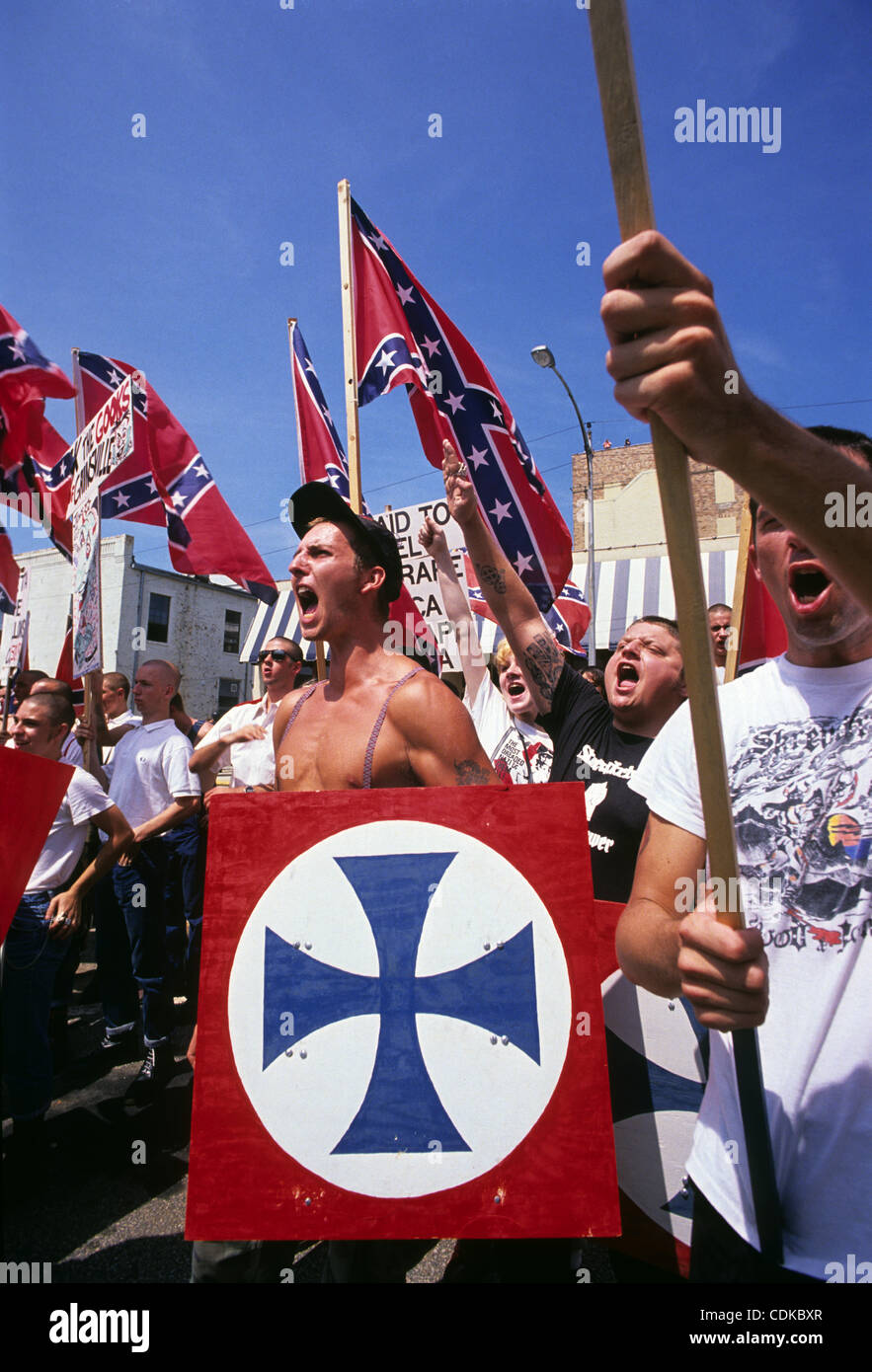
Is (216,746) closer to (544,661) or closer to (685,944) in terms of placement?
(544,661)

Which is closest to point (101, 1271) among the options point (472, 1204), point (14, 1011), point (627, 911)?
point (14, 1011)

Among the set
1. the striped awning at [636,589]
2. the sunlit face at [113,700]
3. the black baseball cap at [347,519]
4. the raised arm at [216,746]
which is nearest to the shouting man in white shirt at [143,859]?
the raised arm at [216,746]

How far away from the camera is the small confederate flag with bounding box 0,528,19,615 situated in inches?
222

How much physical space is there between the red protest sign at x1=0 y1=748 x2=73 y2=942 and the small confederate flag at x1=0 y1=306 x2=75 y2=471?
13.5ft

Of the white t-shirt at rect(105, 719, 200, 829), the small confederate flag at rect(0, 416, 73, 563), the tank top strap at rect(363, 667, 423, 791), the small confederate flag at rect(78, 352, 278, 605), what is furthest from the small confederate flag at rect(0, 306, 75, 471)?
A: the tank top strap at rect(363, 667, 423, 791)

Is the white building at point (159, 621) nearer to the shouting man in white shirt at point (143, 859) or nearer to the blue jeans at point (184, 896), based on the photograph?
the blue jeans at point (184, 896)

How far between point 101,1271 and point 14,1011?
1046 millimetres

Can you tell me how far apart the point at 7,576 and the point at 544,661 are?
15.4 ft

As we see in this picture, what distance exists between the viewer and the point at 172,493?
5852mm

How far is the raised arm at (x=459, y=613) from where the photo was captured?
3.53 meters

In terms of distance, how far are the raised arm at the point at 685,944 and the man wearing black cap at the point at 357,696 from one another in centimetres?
72

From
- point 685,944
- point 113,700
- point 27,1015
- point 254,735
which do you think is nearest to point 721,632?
point 254,735
